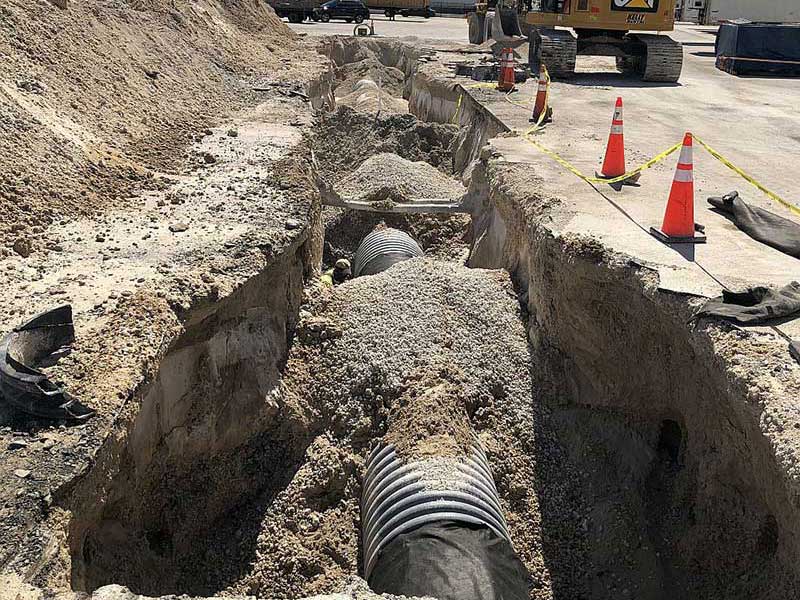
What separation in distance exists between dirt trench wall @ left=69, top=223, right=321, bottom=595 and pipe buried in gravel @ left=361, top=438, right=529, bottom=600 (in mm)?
1066

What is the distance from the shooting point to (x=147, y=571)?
16.1 feet

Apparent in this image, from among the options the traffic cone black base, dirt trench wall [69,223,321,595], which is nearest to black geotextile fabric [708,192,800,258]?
dirt trench wall [69,223,321,595]

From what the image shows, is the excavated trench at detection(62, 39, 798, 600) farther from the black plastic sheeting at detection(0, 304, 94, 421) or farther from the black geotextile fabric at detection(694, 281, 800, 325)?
the black plastic sheeting at detection(0, 304, 94, 421)

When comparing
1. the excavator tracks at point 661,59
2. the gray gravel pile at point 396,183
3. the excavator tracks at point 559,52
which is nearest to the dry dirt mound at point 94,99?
the gray gravel pile at point 396,183

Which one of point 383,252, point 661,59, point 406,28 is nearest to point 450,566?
point 383,252

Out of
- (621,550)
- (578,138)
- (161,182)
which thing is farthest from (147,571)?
(578,138)

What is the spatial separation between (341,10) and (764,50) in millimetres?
19986

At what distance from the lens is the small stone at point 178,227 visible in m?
6.39

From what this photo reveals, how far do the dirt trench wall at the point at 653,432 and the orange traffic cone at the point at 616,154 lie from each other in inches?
54.2

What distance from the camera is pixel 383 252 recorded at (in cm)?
887

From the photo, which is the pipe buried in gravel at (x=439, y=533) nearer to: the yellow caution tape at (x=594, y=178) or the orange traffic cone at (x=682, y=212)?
the orange traffic cone at (x=682, y=212)

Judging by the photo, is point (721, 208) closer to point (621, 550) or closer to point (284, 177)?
point (621, 550)

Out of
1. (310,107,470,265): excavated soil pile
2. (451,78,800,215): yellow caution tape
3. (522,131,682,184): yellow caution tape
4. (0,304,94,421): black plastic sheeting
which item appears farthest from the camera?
(310,107,470,265): excavated soil pile

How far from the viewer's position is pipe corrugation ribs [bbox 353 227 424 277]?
8.64 metres
